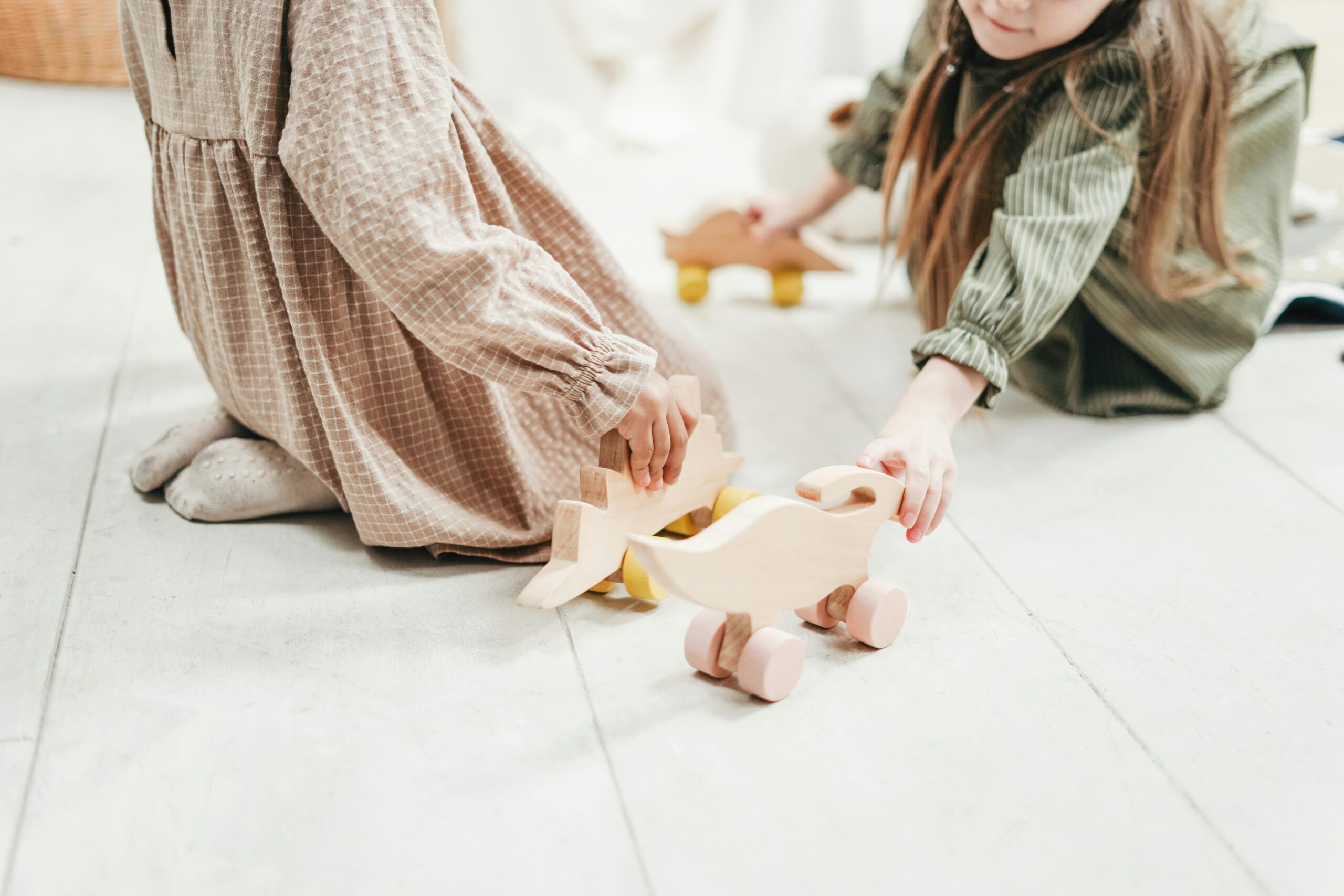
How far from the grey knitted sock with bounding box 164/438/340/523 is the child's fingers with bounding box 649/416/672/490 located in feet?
Answer: 0.87

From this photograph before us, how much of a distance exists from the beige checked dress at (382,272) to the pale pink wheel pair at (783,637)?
15cm

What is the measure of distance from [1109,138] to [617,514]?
51 centimetres

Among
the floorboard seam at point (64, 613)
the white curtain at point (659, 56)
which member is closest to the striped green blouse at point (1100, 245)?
the floorboard seam at point (64, 613)

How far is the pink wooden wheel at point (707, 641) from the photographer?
27.7 inches

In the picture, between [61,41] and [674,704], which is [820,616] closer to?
[674,704]

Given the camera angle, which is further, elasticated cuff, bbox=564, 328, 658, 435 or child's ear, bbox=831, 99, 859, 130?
child's ear, bbox=831, 99, 859, 130

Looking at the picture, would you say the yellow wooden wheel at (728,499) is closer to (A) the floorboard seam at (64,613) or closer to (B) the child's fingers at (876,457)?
(B) the child's fingers at (876,457)

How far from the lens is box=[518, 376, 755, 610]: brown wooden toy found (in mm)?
740

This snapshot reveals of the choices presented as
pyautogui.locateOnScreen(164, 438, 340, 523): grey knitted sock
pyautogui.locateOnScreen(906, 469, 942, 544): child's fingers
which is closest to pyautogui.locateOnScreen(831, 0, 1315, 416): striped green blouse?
→ pyautogui.locateOnScreen(906, 469, 942, 544): child's fingers

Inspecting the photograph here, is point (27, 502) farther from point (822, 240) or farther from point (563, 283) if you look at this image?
point (822, 240)

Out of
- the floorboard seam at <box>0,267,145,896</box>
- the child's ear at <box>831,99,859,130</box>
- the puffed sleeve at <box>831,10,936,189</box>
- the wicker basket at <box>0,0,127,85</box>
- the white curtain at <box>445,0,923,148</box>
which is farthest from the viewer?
the white curtain at <box>445,0,923,148</box>

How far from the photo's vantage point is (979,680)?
74 centimetres

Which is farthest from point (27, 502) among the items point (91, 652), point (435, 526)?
point (435, 526)

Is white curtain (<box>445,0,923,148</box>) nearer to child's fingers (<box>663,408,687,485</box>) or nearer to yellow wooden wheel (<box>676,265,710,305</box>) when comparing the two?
yellow wooden wheel (<box>676,265,710,305</box>)
